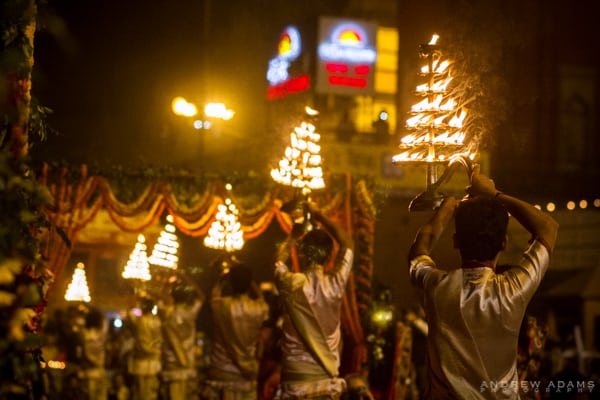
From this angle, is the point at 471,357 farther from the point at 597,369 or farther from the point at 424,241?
the point at 597,369

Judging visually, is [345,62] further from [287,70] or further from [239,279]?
[239,279]

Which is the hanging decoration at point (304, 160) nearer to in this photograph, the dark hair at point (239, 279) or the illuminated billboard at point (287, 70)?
the dark hair at point (239, 279)

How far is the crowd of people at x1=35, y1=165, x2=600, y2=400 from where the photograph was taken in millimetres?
4363

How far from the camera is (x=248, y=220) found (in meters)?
12.1

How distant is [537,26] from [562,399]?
1776 centimetres

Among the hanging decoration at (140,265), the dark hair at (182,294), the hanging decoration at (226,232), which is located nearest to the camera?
the hanging decoration at (226,232)

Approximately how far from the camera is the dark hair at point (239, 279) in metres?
9.71

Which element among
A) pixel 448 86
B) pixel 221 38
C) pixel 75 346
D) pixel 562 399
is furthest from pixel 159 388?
pixel 221 38

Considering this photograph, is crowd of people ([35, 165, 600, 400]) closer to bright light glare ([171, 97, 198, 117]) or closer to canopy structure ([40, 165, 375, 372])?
canopy structure ([40, 165, 375, 372])

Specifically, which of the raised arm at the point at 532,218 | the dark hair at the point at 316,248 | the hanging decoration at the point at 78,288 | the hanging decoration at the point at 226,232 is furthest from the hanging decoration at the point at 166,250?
the raised arm at the point at 532,218

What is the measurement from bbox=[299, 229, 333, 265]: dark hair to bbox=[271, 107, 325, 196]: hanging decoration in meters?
2.01

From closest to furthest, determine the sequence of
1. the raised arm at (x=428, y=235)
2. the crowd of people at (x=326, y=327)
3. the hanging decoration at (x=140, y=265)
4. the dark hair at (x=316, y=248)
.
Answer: the crowd of people at (x=326, y=327)
the raised arm at (x=428, y=235)
the dark hair at (x=316, y=248)
the hanging decoration at (x=140, y=265)

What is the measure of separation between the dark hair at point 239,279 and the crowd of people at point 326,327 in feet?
0.05

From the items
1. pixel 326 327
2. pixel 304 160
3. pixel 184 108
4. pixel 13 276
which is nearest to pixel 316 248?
pixel 326 327
